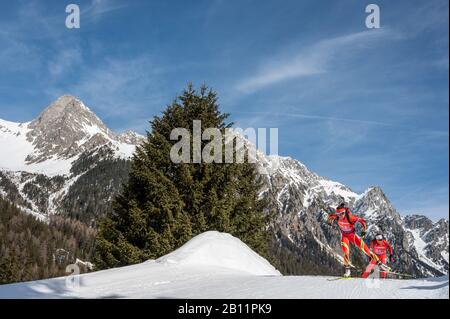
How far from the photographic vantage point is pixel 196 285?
1127 centimetres

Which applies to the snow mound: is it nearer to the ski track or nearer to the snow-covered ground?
the snow-covered ground

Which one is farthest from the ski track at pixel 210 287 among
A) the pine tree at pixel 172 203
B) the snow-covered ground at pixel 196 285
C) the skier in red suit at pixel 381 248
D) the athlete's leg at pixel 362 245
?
the pine tree at pixel 172 203

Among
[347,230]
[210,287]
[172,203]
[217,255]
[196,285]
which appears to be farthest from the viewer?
[172,203]

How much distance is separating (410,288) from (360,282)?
153 centimetres

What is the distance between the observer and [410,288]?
9.66 m

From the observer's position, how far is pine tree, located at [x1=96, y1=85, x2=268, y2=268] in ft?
66.4

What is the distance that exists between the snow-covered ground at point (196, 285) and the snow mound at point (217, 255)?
0.17 ft

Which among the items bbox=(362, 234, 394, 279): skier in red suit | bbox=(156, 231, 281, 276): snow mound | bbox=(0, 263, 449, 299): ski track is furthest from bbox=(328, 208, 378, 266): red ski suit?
Result: bbox=(156, 231, 281, 276): snow mound

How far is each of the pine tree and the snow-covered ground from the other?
5.57 m

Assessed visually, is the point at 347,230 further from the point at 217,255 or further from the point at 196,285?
the point at 196,285

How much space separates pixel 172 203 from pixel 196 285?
32.5ft

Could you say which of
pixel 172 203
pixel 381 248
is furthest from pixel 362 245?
pixel 172 203

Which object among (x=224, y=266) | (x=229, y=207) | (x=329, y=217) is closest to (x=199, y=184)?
(x=229, y=207)
